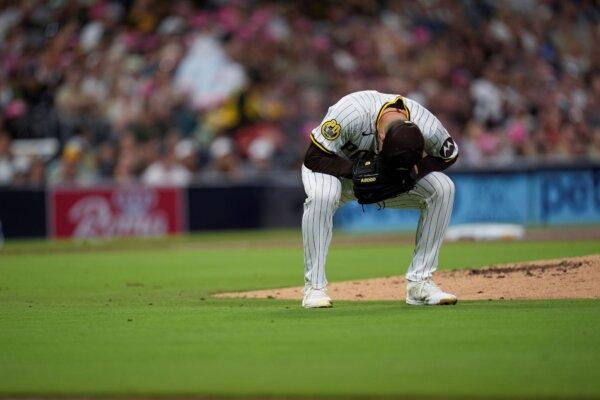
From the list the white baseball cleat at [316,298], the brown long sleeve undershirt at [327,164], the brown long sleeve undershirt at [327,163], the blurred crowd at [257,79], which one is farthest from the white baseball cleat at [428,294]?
the blurred crowd at [257,79]

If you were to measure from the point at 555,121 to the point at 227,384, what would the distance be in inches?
741

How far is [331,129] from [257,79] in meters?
14.5

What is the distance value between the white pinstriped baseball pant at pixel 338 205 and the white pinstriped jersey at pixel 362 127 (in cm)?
23

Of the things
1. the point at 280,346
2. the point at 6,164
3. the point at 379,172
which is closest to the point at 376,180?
the point at 379,172

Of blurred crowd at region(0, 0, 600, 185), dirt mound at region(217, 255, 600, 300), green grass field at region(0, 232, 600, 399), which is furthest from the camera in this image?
blurred crowd at region(0, 0, 600, 185)

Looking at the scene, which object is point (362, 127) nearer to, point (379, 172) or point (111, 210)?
point (379, 172)

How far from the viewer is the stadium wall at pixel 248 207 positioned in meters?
22.5

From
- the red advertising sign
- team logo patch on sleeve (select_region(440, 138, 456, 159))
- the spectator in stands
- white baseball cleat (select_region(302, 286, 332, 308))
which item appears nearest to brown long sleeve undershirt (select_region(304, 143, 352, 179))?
team logo patch on sleeve (select_region(440, 138, 456, 159))

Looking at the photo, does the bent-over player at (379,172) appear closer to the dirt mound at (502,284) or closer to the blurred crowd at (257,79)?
the dirt mound at (502,284)

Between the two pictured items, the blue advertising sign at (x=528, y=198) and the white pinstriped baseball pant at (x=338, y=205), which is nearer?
the white pinstriped baseball pant at (x=338, y=205)

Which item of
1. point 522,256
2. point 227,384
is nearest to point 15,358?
point 227,384

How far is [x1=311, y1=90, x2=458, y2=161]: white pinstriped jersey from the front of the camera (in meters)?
8.34

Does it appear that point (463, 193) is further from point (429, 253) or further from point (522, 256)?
point (429, 253)

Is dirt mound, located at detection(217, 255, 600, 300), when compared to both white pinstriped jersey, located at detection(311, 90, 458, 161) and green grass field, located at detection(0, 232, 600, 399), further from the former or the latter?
white pinstriped jersey, located at detection(311, 90, 458, 161)
